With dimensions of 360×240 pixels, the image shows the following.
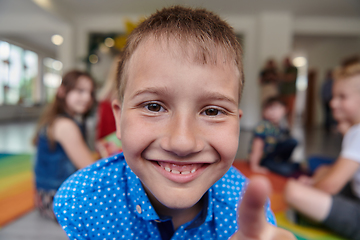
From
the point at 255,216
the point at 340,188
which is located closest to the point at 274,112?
the point at 340,188

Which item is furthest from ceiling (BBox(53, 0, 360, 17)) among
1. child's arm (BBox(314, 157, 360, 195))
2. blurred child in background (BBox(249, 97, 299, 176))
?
child's arm (BBox(314, 157, 360, 195))

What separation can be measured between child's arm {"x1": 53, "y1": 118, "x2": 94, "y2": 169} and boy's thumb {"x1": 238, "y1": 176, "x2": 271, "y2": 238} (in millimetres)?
1055

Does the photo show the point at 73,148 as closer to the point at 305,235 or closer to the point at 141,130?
the point at 141,130

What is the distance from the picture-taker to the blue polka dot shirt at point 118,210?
51cm

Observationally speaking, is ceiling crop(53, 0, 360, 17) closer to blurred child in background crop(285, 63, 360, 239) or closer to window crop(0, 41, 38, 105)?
window crop(0, 41, 38, 105)

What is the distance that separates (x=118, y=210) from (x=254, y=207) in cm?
33

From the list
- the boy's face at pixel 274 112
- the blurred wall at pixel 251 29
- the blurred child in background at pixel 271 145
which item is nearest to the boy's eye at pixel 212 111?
the blurred child in background at pixel 271 145

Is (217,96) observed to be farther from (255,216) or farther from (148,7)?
(148,7)

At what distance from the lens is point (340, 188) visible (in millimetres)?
1172

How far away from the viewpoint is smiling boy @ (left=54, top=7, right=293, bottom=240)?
1.32 feet

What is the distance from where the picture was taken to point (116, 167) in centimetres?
59

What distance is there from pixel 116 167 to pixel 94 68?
6965 millimetres

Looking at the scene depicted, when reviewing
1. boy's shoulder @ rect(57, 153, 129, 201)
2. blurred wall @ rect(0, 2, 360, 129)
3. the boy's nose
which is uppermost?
blurred wall @ rect(0, 2, 360, 129)

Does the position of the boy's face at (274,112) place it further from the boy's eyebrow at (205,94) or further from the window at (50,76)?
the window at (50,76)
